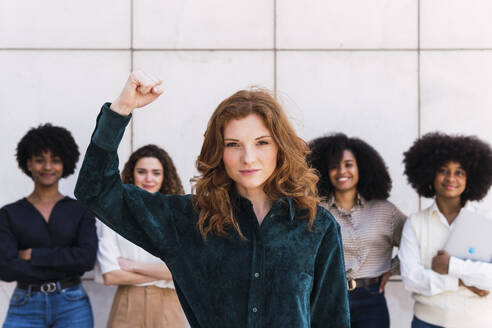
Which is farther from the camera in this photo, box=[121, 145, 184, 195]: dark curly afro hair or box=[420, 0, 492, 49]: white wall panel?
box=[420, 0, 492, 49]: white wall panel

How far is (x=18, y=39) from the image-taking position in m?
5.21

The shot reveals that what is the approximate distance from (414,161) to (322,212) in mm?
2520

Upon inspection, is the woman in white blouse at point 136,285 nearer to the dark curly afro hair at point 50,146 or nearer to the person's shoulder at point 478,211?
the dark curly afro hair at point 50,146

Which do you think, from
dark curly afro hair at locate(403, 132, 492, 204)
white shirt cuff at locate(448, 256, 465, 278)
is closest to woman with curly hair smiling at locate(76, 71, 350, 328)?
white shirt cuff at locate(448, 256, 465, 278)

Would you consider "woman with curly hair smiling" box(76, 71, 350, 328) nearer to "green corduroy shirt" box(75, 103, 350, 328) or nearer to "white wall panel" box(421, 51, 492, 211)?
"green corduroy shirt" box(75, 103, 350, 328)

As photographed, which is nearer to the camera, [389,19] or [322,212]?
[322,212]

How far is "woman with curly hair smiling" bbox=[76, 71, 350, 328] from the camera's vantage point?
1990 millimetres

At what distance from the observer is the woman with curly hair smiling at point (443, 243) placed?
367 cm

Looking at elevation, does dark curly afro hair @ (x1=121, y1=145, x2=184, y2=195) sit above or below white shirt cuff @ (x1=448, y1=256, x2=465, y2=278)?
above

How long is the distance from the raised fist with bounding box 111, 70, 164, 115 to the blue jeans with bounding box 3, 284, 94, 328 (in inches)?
95.6

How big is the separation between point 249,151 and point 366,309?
7.27ft

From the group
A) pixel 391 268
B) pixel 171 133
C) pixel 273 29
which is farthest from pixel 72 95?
pixel 391 268

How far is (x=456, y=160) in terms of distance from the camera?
4.20m

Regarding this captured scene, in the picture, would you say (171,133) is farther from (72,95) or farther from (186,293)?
(186,293)
